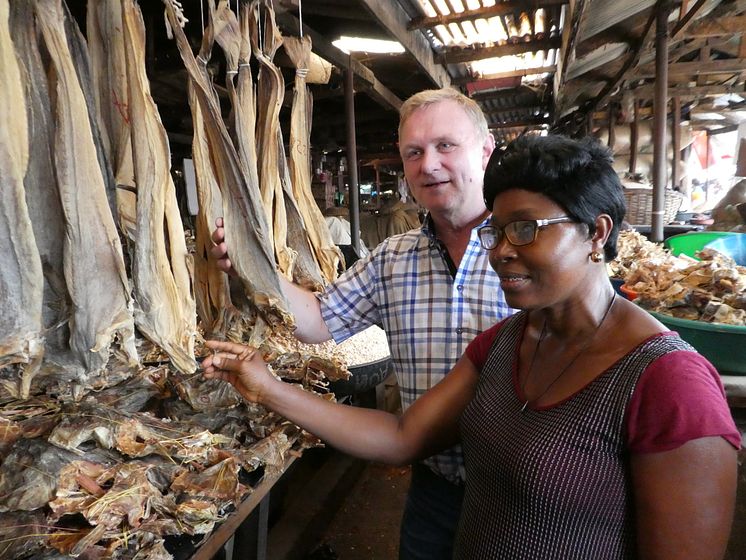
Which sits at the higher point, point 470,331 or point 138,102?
point 138,102

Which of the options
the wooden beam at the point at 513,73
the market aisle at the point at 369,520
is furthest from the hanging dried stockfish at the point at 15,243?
the wooden beam at the point at 513,73

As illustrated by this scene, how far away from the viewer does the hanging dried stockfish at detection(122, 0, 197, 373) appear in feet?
3.26

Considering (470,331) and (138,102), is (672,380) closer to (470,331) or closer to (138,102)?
(470,331)

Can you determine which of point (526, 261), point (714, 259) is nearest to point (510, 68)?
point (714, 259)

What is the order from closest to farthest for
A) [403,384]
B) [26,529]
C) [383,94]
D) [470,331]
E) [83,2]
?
1. [26,529]
2. [470,331]
3. [403,384]
4. [83,2]
5. [383,94]

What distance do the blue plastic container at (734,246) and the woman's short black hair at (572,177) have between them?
88.1 inches

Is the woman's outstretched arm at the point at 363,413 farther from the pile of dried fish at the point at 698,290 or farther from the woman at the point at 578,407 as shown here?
the pile of dried fish at the point at 698,290

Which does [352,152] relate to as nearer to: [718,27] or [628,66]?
[628,66]

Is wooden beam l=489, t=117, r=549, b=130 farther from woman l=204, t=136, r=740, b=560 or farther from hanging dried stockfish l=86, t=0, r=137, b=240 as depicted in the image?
hanging dried stockfish l=86, t=0, r=137, b=240

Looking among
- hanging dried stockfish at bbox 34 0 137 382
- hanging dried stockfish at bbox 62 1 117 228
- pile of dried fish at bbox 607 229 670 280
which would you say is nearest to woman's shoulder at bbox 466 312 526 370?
hanging dried stockfish at bbox 34 0 137 382

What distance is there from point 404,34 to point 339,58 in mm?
423

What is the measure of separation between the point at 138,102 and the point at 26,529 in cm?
91

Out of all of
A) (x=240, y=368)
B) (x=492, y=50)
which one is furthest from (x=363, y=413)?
(x=492, y=50)

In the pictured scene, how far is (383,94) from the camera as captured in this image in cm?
376
